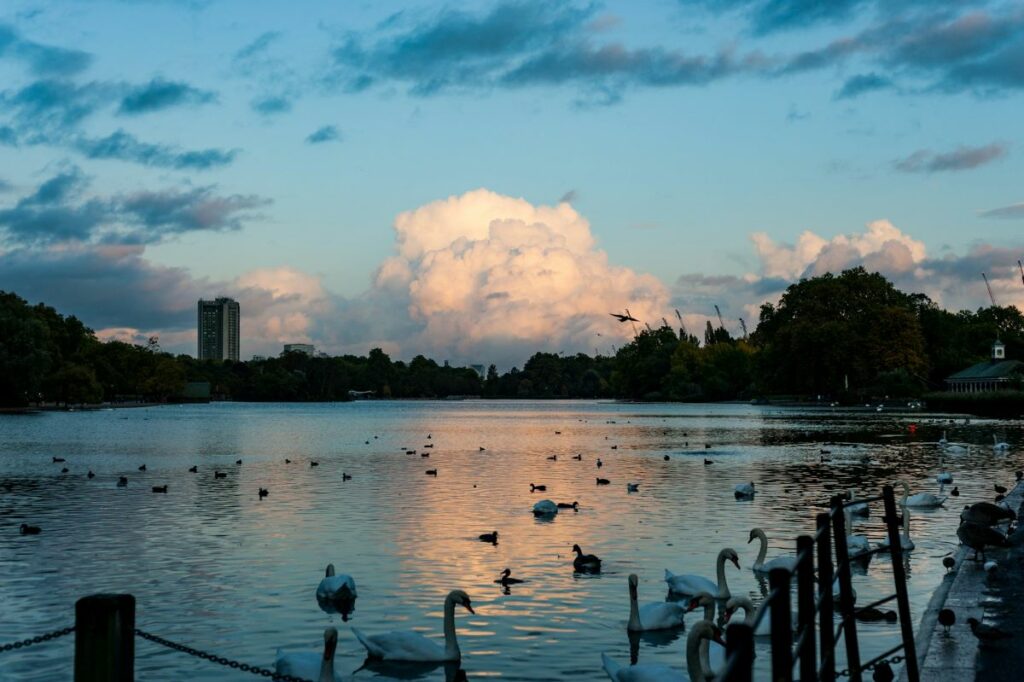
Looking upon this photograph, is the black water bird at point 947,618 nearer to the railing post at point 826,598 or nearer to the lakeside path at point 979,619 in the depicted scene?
the lakeside path at point 979,619

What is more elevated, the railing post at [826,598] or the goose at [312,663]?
the railing post at [826,598]

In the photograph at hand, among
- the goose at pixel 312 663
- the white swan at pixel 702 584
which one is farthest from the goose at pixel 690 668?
the white swan at pixel 702 584

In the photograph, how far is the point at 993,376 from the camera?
148 metres

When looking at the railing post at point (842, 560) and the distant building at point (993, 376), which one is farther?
the distant building at point (993, 376)

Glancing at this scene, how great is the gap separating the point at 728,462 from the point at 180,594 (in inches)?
1574

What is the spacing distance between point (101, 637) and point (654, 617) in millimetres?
11118

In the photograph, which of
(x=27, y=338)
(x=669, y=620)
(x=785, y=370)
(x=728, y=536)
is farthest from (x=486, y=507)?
(x=785, y=370)

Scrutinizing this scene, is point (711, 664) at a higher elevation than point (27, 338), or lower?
lower

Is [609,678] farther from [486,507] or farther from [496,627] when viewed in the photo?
[486,507]

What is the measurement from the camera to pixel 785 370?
180625 mm

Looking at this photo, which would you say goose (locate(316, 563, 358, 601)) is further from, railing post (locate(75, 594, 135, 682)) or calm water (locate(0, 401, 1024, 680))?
railing post (locate(75, 594, 135, 682))

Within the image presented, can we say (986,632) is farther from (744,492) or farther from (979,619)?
(744,492)

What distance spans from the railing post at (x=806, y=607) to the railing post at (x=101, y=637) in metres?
4.79

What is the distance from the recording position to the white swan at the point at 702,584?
18953 millimetres
